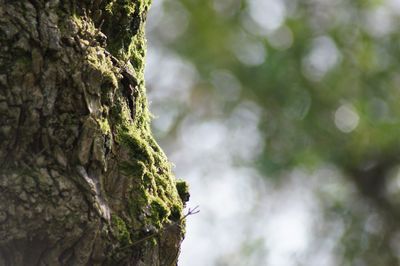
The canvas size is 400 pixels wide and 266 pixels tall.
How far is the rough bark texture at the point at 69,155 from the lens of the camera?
9.27 feet

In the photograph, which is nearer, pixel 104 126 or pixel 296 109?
pixel 104 126

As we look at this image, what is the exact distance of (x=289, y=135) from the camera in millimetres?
13914

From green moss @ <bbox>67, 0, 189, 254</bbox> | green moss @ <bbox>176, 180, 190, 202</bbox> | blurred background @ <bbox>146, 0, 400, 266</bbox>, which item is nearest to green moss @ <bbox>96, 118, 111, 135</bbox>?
green moss @ <bbox>67, 0, 189, 254</bbox>

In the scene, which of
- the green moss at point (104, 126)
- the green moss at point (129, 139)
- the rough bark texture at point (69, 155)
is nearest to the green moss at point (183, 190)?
the green moss at point (129, 139)

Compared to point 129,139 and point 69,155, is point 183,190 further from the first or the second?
point 69,155

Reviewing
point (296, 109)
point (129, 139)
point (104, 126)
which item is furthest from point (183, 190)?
point (296, 109)

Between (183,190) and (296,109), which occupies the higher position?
(296,109)

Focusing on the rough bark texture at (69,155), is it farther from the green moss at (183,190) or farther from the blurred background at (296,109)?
the blurred background at (296,109)

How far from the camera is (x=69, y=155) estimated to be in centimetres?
291

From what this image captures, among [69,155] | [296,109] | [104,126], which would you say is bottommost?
[69,155]

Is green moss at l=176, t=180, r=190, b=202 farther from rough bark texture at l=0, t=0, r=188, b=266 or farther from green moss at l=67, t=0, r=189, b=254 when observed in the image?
rough bark texture at l=0, t=0, r=188, b=266

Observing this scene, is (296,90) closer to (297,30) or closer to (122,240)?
(297,30)

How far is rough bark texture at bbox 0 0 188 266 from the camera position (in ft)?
9.27

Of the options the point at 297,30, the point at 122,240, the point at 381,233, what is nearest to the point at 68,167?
the point at 122,240
